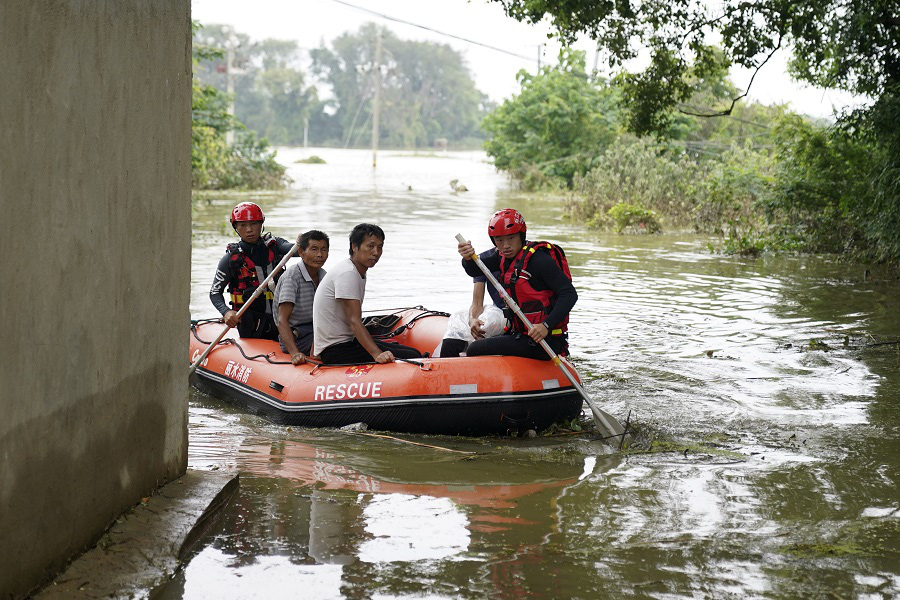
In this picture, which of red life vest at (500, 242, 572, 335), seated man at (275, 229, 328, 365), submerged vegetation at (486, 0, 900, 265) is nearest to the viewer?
red life vest at (500, 242, 572, 335)

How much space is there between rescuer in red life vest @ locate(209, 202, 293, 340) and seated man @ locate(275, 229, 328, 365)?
517 millimetres

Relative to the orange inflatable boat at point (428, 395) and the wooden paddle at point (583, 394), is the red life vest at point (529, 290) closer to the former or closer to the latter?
the wooden paddle at point (583, 394)

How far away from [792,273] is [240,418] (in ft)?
32.2

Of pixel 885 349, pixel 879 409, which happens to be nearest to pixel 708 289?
pixel 885 349

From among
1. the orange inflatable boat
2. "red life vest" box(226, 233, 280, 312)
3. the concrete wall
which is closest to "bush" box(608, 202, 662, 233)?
"red life vest" box(226, 233, 280, 312)

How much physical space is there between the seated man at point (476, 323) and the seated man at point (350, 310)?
249mm

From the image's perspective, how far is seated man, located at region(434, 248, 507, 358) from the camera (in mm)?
6941

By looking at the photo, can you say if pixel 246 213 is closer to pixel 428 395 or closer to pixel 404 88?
pixel 428 395

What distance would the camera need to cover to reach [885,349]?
913 cm

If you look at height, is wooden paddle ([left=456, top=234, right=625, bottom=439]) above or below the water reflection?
above

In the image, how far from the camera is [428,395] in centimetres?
630

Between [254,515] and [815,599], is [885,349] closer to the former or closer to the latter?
[815,599]

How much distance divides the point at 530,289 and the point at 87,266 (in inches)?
134

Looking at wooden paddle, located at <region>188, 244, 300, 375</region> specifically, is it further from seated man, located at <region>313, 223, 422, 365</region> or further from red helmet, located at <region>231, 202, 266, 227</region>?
seated man, located at <region>313, 223, 422, 365</region>
